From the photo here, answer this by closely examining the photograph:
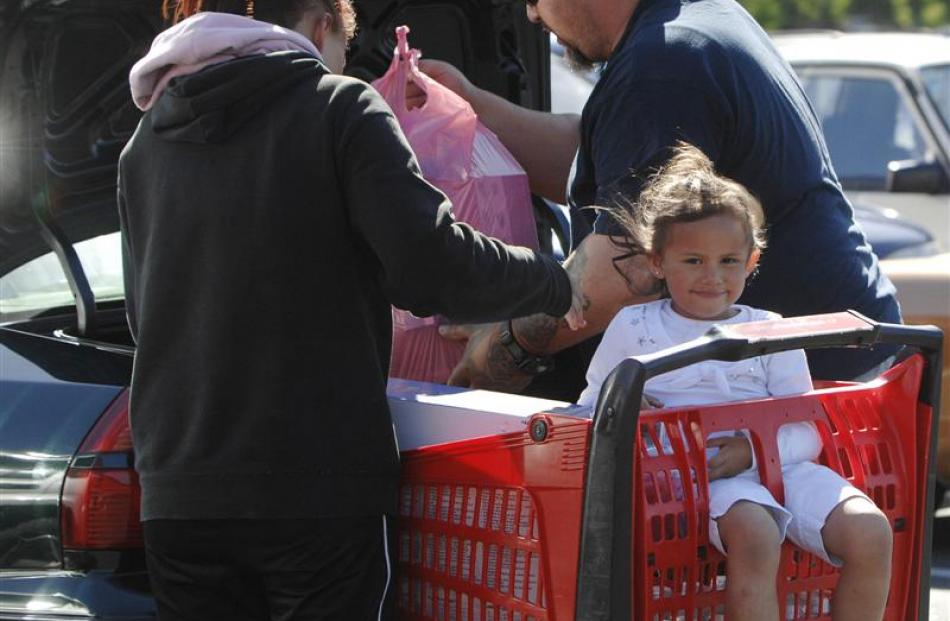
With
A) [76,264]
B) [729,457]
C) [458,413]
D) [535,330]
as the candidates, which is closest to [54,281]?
[76,264]

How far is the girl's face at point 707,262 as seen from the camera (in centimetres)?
285

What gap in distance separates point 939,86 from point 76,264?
5.42 metres

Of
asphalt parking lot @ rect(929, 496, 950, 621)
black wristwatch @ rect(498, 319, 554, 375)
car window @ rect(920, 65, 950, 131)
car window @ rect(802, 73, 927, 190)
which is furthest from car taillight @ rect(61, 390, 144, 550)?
car window @ rect(920, 65, 950, 131)

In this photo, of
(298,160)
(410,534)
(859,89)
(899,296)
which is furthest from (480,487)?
(859,89)

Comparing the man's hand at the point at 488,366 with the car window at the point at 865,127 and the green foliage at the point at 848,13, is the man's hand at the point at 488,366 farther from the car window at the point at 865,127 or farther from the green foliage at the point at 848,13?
the green foliage at the point at 848,13

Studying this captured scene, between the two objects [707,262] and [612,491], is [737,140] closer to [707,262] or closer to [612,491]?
[707,262]

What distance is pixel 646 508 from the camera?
248 centimetres

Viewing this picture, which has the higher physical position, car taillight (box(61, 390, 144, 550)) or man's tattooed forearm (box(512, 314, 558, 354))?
man's tattooed forearm (box(512, 314, 558, 354))

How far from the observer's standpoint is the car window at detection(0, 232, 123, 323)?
3473 millimetres

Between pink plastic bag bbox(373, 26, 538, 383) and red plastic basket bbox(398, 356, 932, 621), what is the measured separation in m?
0.82

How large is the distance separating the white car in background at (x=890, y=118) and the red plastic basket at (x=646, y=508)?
4573 mm

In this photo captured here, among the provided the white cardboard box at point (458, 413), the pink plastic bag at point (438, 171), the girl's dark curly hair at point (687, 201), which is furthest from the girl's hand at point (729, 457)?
the pink plastic bag at point (438, 171)

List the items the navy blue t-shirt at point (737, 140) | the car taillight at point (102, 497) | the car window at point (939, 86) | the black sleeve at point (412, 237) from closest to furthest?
the black sleeve at point (412, 237) → the car taillight at point (102, 497) → the navy blue t-shirt at point (737, 140) → the car window at point (939, 86)

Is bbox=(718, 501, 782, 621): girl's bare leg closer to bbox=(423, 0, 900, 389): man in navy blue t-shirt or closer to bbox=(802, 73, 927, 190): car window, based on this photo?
bbox=(423, 0, 900, 389): man in navy blue t-shirt
